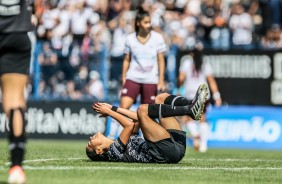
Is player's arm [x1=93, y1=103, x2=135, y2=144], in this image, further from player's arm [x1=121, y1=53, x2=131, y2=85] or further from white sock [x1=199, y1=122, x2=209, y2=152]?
white sock [x1=199, y1=122, x2=209, y2=152]

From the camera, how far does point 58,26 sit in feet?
80.4

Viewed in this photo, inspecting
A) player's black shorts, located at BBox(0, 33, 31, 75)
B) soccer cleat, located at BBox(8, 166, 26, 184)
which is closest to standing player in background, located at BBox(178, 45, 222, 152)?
player's black shorts, located at BBox(0, 33, 31, 75)

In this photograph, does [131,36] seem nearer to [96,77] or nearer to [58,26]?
[96,77]

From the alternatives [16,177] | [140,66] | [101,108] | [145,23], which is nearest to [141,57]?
[140,66]

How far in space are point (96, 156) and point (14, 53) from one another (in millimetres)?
3481

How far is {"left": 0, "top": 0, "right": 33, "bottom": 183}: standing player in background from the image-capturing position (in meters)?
7.97

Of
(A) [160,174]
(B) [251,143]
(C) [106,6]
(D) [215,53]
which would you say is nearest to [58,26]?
(C) [106,6]

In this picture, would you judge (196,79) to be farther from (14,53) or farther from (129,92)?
(14,53)

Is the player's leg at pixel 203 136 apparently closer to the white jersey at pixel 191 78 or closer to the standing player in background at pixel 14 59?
the white jersey at pixel 191 78

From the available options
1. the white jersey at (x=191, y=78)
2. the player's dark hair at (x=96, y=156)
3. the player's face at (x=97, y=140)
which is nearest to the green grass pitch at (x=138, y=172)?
the player's dark hair at (x=96, y=156)

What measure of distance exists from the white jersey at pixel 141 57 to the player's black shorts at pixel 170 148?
13.2 feet

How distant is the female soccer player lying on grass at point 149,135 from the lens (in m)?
10.7

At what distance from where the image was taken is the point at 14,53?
823 cm

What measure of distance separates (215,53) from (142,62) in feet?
21.4
